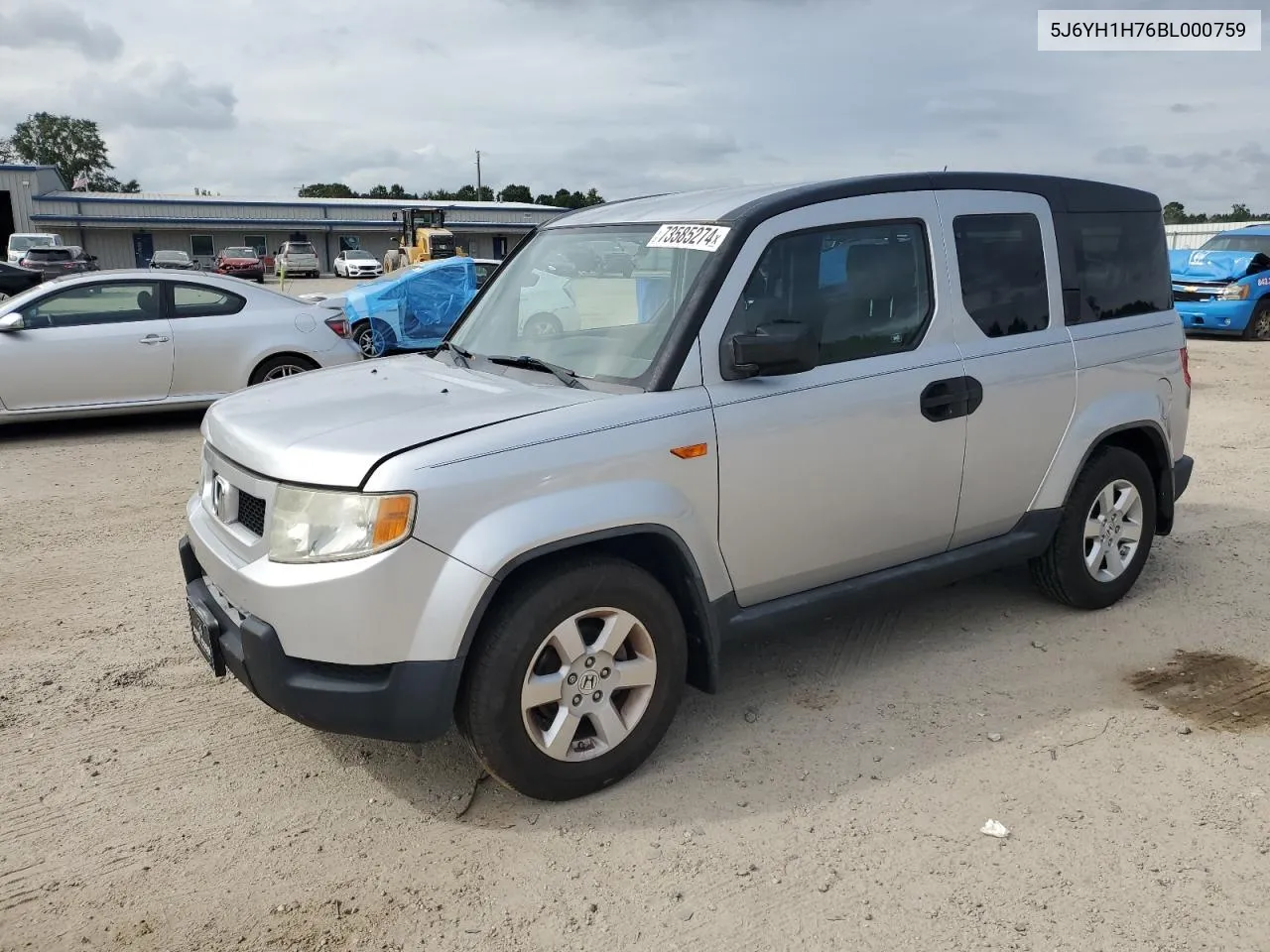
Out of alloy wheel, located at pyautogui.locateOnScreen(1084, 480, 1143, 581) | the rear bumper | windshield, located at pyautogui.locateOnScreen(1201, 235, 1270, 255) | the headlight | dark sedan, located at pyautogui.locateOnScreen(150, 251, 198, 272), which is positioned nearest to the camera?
the headlight

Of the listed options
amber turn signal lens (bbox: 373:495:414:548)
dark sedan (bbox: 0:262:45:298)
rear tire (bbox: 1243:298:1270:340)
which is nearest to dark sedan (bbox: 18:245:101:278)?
dark sedan (bbox: 0:262:45:298)

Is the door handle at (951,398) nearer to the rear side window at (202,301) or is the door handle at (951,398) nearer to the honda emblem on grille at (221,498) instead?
the honda emblem on grille at (221,498)

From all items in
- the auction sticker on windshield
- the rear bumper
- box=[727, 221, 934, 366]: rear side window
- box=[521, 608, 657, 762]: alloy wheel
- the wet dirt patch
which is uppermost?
the auction sticker on windshield

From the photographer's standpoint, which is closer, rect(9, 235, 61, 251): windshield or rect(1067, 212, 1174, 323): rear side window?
rect(1067, 212, 1174, 323): rear side window

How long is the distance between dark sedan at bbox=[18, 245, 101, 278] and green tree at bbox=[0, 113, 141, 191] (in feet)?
231

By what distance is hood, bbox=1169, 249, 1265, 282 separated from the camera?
16.4m

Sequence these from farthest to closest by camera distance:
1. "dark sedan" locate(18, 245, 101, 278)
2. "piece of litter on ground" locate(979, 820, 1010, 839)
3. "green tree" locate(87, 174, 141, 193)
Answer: "green tree" locate(87, 174, 141, 193)
"dark sedan" locate(18, 245, 101, 278)
"piece of litter on ground" locate(979, 820, 1010, 839)

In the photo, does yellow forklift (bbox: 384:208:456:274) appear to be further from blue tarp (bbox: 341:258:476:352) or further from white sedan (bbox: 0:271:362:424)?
white sedan (bbox: 0:271:362:424)

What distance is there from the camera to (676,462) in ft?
10.7

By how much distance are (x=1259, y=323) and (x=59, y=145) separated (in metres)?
107

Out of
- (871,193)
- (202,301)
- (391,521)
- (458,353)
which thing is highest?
(871,193)

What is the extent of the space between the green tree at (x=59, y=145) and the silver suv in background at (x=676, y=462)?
108 meters

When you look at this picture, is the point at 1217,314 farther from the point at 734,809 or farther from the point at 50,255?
the point at 50,255

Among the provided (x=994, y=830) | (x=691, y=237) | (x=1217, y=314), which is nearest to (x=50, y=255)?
(x=1217, y=314)
